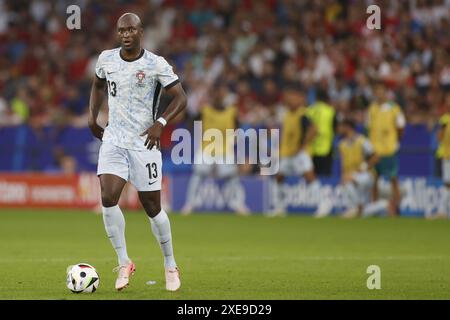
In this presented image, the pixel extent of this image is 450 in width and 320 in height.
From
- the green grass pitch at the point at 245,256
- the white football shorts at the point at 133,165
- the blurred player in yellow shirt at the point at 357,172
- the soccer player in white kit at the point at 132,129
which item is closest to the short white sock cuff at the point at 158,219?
the soccer player in white kit at the point at 132,129

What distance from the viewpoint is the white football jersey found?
9922 millimetres

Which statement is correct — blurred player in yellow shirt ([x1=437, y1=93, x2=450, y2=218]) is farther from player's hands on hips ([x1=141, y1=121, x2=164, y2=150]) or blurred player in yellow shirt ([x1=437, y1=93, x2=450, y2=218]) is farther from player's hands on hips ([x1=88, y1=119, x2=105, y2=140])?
player's hands on hips ([x1=141, y1=121, x2=164, y2=150])

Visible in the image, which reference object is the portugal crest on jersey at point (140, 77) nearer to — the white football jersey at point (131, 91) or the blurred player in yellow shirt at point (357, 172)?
the white football jersey at point (131, 91)

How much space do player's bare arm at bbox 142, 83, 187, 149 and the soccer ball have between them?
4.02ft

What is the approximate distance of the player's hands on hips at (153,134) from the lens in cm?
972

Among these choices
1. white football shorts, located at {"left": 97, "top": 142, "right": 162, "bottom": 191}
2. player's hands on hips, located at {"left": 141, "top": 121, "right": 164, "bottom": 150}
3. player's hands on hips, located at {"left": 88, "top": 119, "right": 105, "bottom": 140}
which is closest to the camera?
player's hands on hips, located at {"left": 141, "top": 121, "right": 164, "bottom": 150}

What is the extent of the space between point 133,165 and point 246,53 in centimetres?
1607

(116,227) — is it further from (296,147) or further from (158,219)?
(296,147)

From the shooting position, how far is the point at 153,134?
9734 millimetres

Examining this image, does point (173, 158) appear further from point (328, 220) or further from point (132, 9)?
point (132, 9)

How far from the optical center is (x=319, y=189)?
2166cm

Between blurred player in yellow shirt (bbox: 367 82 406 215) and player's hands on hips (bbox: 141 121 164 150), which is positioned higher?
blurred player in yellow shirt (bbox: 367 82 406 215)

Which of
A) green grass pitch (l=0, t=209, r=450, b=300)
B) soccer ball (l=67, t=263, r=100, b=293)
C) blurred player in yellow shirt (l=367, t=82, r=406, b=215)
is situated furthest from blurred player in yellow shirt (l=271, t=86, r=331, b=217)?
soccer ball (l=67, t=263, r=100, b=293)
